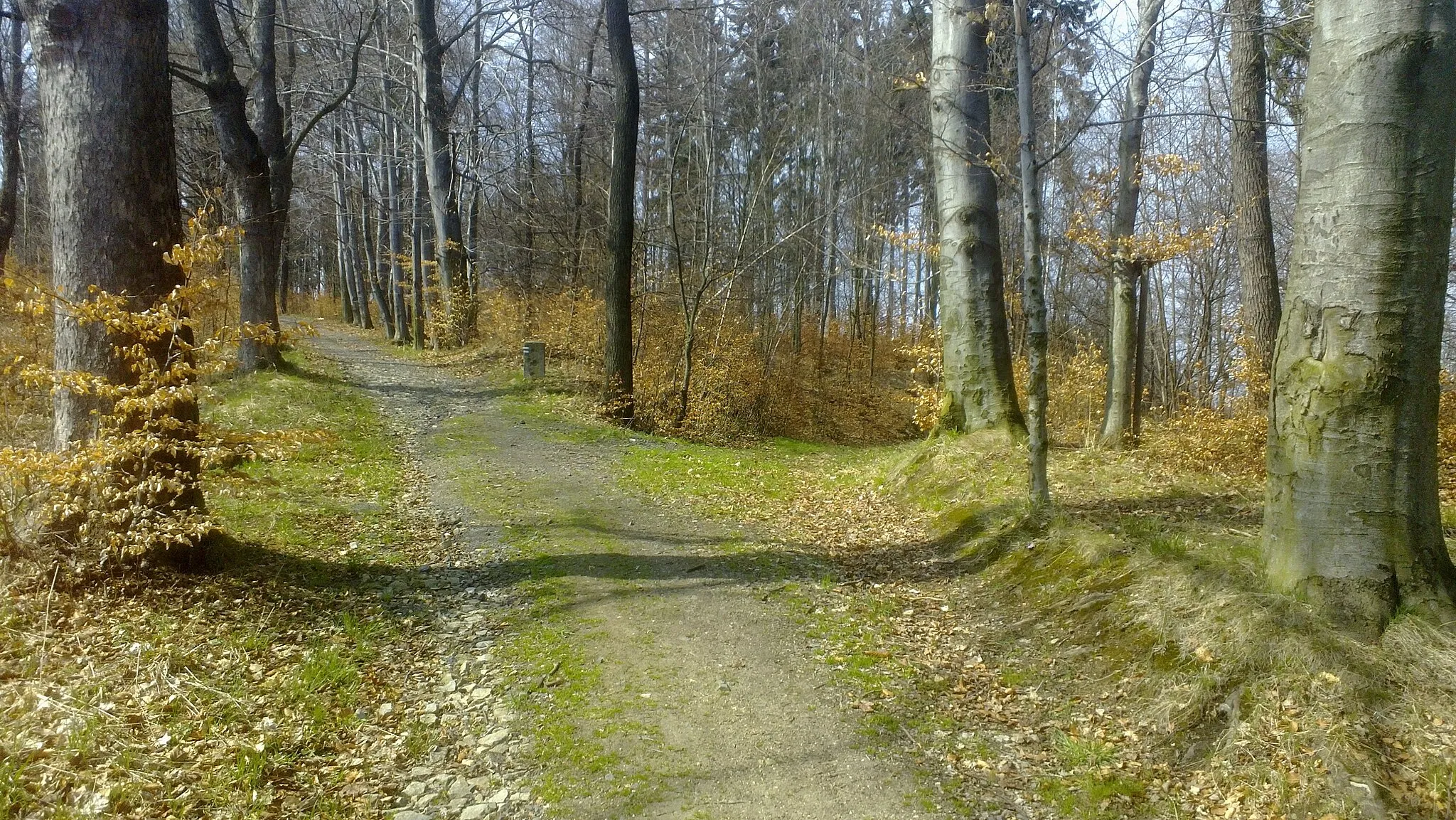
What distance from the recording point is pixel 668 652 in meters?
5.56

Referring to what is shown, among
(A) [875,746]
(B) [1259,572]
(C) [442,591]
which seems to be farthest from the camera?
(C) [442,591]

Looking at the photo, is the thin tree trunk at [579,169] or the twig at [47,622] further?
the thin tree trunk at [579,169]

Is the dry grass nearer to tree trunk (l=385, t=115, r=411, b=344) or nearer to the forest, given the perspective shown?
the forest

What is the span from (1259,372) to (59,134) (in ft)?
36.9

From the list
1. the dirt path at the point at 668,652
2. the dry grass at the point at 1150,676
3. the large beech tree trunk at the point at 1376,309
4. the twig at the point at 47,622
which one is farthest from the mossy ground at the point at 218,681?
the large beech tree trunk at the point at 1376,309

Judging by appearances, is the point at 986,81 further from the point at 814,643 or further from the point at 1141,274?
the point at 814,643

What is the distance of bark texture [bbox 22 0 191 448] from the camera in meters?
5.48

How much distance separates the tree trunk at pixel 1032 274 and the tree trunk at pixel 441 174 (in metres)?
16.5

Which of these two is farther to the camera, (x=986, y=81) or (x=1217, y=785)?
(x=986, y=81)

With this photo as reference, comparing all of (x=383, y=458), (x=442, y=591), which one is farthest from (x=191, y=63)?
(x=442, y=591)

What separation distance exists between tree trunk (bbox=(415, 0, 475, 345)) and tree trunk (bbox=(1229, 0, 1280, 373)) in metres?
16.3

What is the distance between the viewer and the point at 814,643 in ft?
18.9

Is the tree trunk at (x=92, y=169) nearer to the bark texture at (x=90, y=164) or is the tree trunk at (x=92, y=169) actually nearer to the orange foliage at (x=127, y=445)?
the bark texture at (x=90, y=164)

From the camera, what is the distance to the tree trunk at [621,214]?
43.9ft
